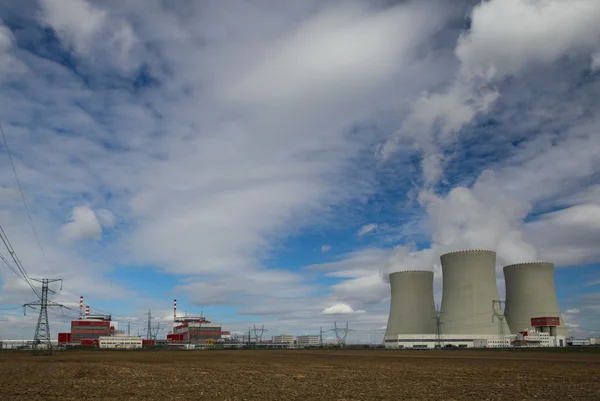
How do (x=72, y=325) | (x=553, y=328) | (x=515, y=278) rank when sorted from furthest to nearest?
(x=72, y=325) < (x=553, y=328) < (x=515, y=278)

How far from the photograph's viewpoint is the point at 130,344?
134750mm

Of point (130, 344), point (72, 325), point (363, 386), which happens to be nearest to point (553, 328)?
point (363, 386)

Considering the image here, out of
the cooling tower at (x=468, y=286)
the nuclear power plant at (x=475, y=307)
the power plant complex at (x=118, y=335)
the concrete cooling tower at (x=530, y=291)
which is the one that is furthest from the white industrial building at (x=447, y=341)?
the power plant complex at (x=118, y=335)

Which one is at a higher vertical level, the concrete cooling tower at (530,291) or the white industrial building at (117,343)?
the concrete cooling tower at (530,291)

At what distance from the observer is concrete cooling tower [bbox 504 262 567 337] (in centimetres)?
7164

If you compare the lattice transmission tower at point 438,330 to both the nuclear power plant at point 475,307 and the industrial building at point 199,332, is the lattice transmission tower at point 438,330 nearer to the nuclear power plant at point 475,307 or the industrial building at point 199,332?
the nuclear power plant at point 475,307

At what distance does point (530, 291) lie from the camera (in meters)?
73.6

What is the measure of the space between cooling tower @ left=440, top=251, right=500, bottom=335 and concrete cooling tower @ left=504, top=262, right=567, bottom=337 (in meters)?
4.80

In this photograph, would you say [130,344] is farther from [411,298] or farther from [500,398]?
[500,398]

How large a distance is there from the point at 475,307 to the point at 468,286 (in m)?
3.13

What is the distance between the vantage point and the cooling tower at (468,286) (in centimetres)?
6925

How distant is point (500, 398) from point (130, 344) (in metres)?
135

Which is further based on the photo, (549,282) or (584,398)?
(549,282)

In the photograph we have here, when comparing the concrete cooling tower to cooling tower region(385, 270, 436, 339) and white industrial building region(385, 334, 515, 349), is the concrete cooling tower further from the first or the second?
cooling tower region(385, 270, 436, 339)
